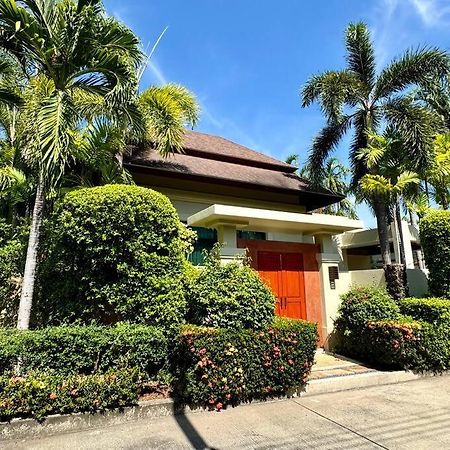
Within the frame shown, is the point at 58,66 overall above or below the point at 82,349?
above

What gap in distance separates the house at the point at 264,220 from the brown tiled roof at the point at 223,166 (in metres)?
0.03

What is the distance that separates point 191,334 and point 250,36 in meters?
A: 8.33

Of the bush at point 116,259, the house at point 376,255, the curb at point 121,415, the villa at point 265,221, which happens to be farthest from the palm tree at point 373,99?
the bush at point 116,259

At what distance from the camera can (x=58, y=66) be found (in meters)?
6.80

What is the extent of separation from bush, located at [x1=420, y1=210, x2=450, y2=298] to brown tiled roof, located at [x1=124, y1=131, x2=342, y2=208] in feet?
12.8

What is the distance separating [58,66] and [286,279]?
7000 millimetres

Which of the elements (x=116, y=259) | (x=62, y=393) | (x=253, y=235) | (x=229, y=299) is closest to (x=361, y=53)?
(x=253, y=235)

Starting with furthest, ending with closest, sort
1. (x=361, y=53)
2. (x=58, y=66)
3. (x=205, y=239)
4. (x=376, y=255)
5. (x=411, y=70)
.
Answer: (x=376, y=255) → (x=361, y=53) → (x=411, y=70) → (x=205, y=239) → (x=58, y=66)

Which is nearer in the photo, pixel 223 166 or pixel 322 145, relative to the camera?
pixel 223 166

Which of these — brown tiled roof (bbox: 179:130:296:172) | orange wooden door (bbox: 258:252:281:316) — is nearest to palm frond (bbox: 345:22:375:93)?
brown tiled roof (bbox: 179:130:296:172)

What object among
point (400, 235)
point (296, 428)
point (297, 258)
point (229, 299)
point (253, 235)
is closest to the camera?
point (296, 428)

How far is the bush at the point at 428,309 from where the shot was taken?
26.1 ft

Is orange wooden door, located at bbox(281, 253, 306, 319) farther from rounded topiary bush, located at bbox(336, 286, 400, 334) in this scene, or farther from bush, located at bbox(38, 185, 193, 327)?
bush, located at bbox(38, 185, 193, 327)

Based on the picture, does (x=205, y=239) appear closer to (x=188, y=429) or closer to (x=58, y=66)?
(x=58, y=66)
